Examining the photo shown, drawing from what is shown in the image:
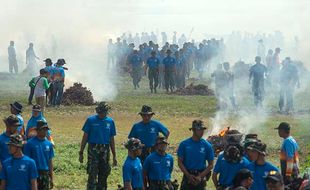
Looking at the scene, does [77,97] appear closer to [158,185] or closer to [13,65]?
[13,65]


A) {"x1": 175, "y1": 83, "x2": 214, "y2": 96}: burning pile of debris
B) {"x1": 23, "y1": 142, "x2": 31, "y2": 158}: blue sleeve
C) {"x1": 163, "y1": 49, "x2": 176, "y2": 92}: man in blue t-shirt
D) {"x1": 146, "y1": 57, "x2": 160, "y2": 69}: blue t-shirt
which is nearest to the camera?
{"x1": 23, "y1": 142, "x2": 31, "y2": 158}: blue sleeve

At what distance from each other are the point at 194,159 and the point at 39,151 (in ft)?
9.13

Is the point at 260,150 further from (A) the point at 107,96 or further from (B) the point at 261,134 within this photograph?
(A) the point at 107,96

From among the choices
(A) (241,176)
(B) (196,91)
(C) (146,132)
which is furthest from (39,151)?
(B) (196,91)

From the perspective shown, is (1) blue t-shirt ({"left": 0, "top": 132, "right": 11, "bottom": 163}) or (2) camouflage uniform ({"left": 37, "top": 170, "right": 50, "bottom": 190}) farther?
(2) camouflage uniform ({"left": 37, "top": 170, "right": 50, "bottom": 190})

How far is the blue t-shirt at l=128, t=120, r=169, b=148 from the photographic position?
1384 centimetres

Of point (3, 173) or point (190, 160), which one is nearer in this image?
point (3, 173)

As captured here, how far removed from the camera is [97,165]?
14.0 metres

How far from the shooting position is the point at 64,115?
87.0 feet

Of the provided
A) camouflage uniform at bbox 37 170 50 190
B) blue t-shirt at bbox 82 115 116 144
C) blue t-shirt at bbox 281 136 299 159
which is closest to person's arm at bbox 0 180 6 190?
camouflage uniform at bbox 37 170 50 190

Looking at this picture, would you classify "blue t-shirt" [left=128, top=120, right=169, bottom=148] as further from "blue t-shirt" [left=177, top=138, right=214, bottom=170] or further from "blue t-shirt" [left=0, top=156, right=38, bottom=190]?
"blue t-shirt" [left=0, top=156, right=38, bottom=190]

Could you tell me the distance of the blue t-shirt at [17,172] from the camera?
1052 cm

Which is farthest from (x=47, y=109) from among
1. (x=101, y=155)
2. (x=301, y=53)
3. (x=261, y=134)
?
(x=301, y=53)

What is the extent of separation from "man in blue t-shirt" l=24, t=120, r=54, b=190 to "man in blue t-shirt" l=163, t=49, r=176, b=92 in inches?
896
